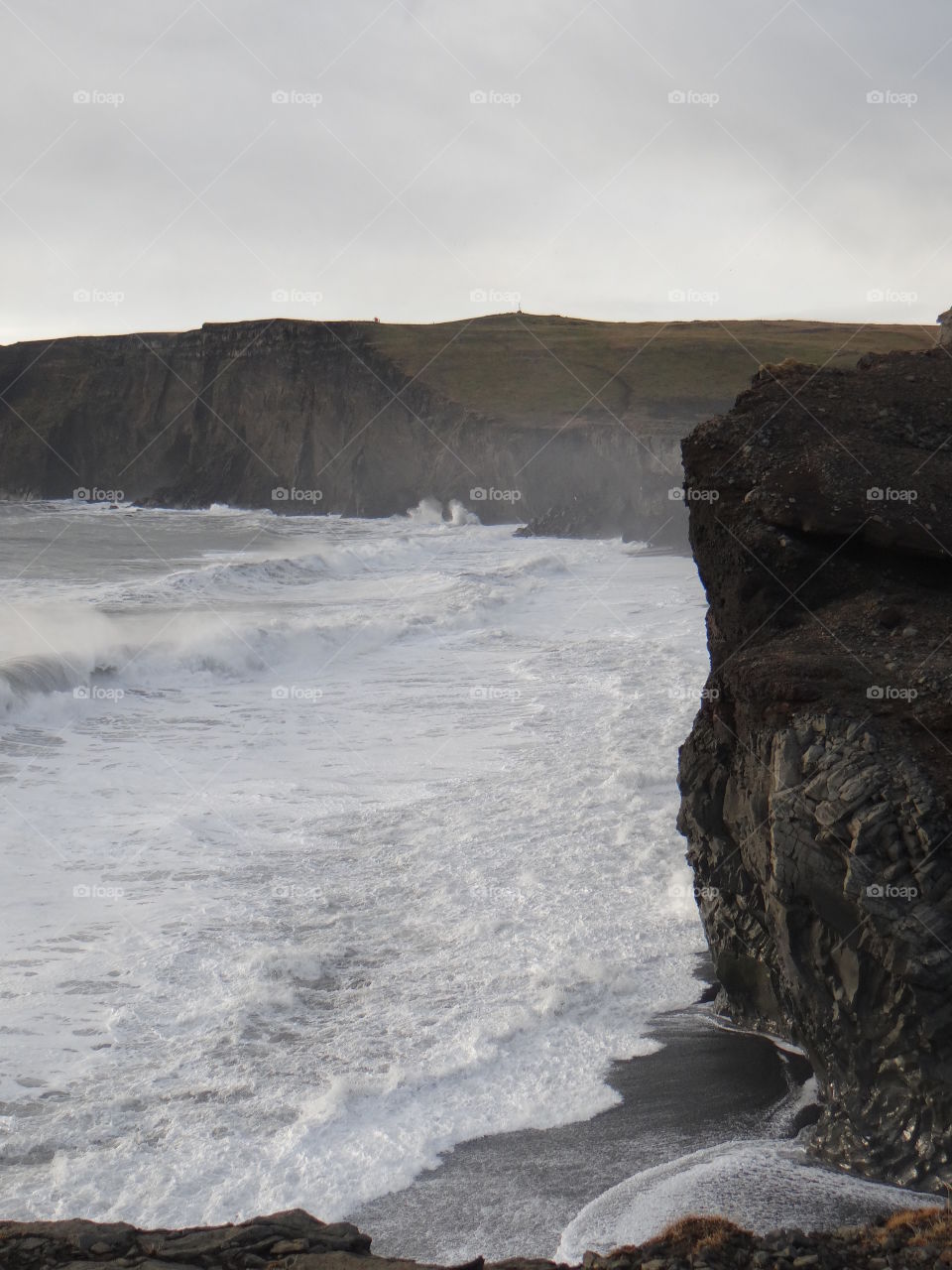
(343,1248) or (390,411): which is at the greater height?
(390,411)

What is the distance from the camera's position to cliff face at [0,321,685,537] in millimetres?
58250

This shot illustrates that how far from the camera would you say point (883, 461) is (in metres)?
7.66

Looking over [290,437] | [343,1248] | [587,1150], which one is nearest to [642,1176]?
[587,1150]

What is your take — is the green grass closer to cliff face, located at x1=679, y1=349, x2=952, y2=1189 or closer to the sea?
the sea

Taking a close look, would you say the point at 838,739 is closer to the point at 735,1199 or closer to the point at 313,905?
the point at 735,1199

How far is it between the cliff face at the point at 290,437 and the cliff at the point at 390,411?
112 millimetres

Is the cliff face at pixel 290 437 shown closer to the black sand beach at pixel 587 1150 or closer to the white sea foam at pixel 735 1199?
the black sand beach at pixel 587 1150

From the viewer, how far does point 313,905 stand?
31.9 feet

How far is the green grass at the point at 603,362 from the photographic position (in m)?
64.1

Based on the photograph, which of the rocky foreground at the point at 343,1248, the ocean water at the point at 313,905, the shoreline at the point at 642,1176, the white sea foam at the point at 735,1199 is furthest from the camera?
the ocean water at the point at 313,905

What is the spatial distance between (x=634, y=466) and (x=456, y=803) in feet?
146

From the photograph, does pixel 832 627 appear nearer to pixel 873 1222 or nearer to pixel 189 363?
pixel 873 1222

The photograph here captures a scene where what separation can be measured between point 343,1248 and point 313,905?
5.24m

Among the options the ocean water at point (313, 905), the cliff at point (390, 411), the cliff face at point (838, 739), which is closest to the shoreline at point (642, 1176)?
the ocean water at point (313, 905)
